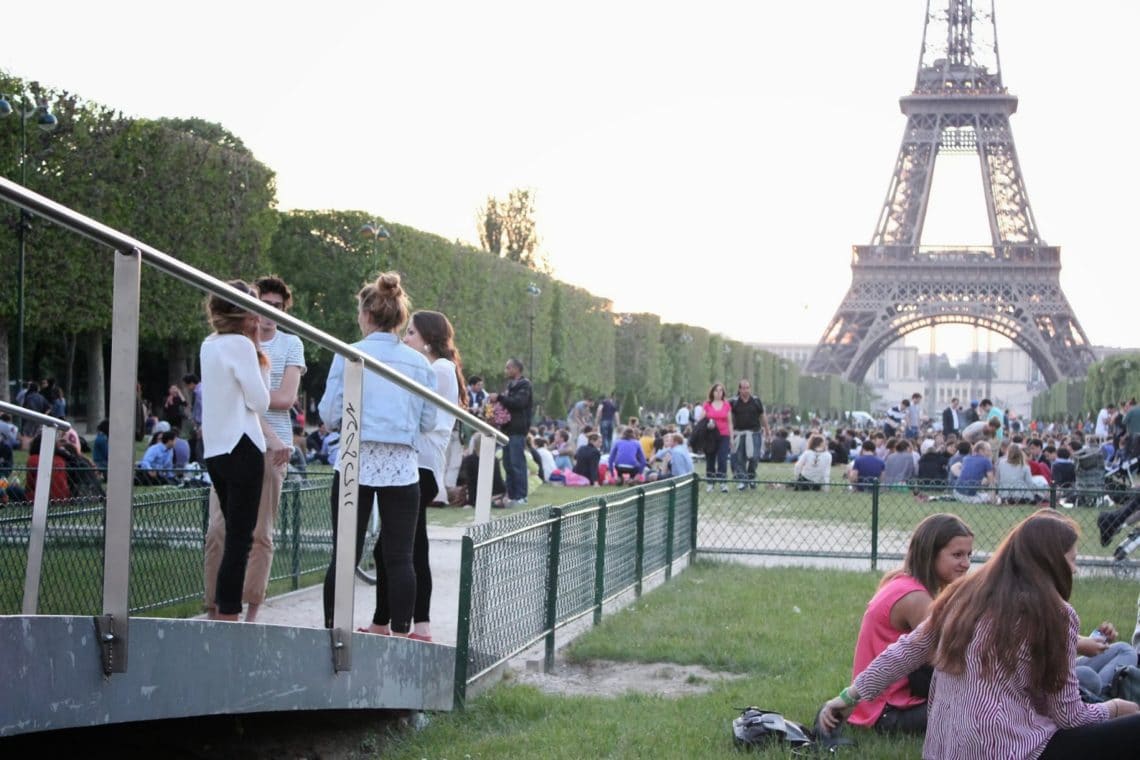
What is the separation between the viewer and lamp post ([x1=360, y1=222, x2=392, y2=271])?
126 ft

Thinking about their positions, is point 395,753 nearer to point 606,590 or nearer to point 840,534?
point 606,590

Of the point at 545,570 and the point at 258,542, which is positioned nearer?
the point at 258,542

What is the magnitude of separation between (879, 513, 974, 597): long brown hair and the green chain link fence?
1853 millimetres

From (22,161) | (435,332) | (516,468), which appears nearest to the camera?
(435,332)

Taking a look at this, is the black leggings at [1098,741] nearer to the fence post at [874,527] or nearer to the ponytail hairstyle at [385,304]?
the ponytail hairstyle at [385,304]

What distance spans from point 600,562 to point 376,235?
98.9ft

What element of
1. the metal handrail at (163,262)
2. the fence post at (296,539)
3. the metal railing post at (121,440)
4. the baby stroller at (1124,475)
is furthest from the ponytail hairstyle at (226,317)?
the baby stroller at (1124,475)

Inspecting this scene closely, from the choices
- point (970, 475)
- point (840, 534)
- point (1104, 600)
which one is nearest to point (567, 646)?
point (1104, 600)

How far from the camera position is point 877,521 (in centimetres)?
1335

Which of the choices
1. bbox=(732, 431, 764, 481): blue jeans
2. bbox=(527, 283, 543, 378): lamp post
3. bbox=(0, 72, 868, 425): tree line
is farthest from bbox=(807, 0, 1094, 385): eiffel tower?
bbox=(732, 431, 764, 481): blue jeans

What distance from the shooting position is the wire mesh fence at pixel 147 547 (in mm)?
7926

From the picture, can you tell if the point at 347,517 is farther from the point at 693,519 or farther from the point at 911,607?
the point at 693,519

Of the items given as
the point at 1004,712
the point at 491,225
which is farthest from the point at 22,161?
the point at 491,225

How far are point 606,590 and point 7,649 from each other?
6.13 metres
